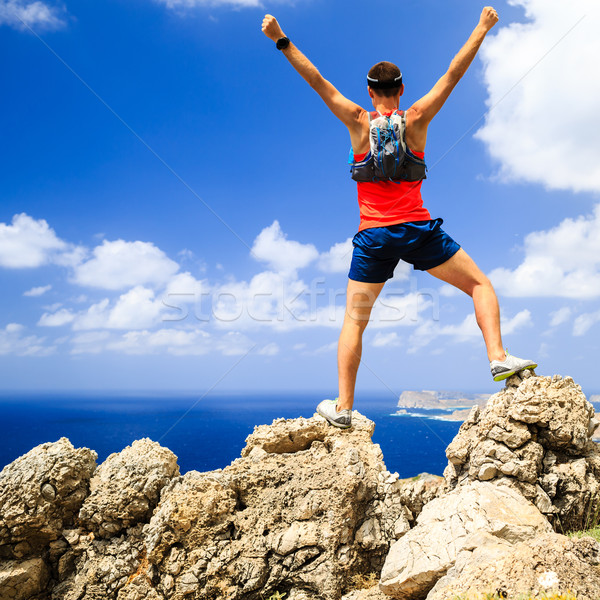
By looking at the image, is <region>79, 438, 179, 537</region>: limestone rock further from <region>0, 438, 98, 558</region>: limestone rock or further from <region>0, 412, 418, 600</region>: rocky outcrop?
<region>0, 438, 98, 558</region>: limestone rock

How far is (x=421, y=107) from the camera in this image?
4.56 m

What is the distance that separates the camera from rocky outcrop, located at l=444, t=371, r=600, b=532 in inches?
167

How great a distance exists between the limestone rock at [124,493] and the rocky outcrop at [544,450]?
10.2 feet

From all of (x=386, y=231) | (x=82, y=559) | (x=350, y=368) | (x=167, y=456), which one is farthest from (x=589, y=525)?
(x=82, y=559)

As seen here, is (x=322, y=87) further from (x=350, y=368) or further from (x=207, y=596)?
(x=207, y=596)

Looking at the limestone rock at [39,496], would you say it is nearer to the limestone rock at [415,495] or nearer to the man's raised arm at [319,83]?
the limestone rock at [415,495]

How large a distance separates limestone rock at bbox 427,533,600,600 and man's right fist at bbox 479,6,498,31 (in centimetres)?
446

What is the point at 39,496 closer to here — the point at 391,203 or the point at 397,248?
the point at 397,248

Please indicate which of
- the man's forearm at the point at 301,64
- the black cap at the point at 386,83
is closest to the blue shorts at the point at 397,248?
the black cap at the point at 386,83

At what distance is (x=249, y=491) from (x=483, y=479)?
2.27 m

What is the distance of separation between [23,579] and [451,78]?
648 cm

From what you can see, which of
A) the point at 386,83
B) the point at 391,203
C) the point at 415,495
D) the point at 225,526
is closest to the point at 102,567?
the point at 225,526

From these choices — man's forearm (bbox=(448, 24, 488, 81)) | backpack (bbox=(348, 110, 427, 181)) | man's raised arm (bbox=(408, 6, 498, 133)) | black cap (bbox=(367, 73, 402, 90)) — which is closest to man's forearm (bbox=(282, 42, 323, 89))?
black cap (bbox=(367, 73, 402, 90))

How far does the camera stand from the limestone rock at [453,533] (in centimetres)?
330
